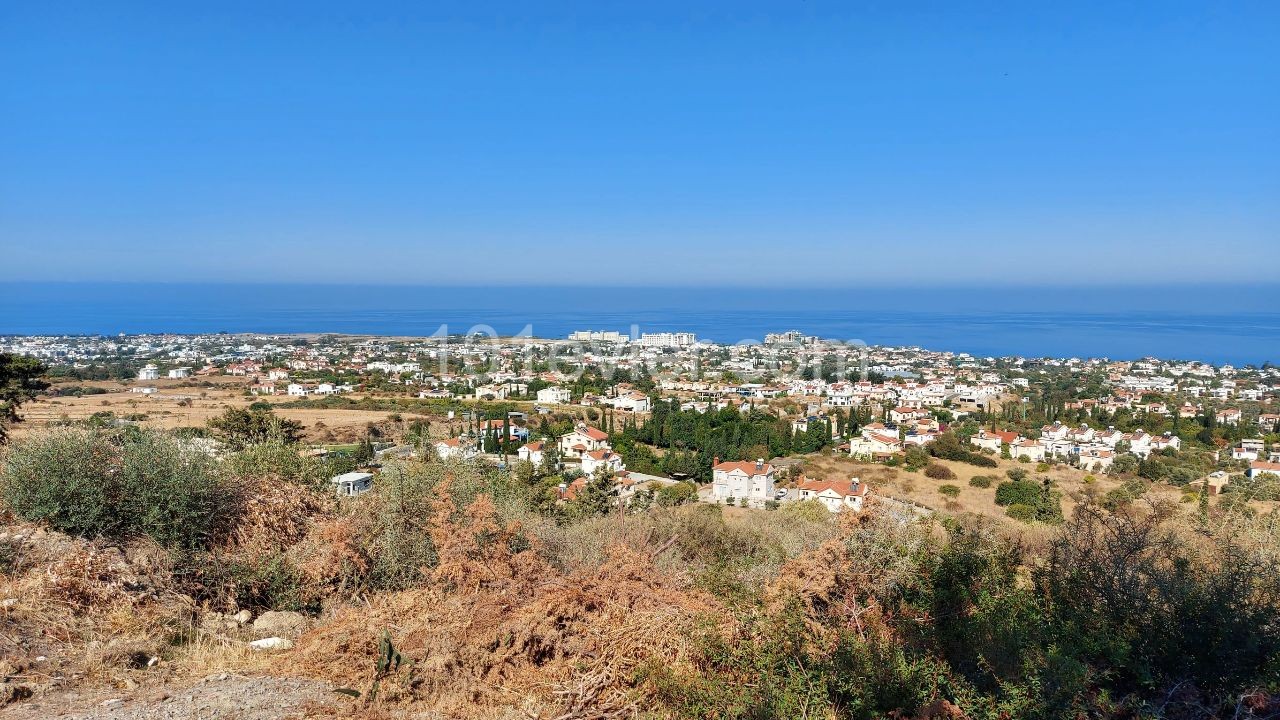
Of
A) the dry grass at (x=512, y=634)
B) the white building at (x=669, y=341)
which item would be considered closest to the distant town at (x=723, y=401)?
the white building at (x=669, y=341)

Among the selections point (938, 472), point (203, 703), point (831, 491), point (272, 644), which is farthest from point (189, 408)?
point (203, 703)

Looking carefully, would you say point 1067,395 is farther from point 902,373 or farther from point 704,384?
point 704,384

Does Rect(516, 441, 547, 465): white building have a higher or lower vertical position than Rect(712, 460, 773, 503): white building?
lower

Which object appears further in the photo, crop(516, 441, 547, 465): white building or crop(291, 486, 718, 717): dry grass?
crop(516, 441, 547, 465): white building

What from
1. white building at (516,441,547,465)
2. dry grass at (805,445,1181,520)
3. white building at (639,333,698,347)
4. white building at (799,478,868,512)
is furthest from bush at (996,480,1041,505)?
white building at (639,333,698,347)

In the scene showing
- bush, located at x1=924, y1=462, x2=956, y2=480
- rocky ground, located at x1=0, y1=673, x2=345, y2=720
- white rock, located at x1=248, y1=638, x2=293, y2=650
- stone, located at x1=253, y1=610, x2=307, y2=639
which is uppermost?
rocky ground, located at x1=0, y1=673, x2=345, y2=720

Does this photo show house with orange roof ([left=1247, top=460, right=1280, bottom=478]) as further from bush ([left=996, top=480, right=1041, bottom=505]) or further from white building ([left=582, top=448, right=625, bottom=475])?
white building ([left=582, top=448, right=625, bottom=475])

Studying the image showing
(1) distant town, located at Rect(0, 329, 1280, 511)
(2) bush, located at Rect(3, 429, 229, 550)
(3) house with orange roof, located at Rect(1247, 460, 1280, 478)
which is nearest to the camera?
(2) bush, located at Rect(3, 429, 229, 550)

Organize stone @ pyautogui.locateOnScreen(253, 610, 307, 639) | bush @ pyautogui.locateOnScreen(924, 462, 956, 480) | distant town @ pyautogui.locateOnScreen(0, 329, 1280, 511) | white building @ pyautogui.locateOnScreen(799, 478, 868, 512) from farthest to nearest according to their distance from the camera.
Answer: distant town @ pyautogui.locateOnScreen(0, 329, 1280, 511)
bush @ pyautogui.locateOnScreen(924, 462, 956, 480)
white building @ pyautogui.locateOnScreen(799, 478, 868, 512)
stone @ pyautogui.locateOnScreen(253, 610, 307, 639)
